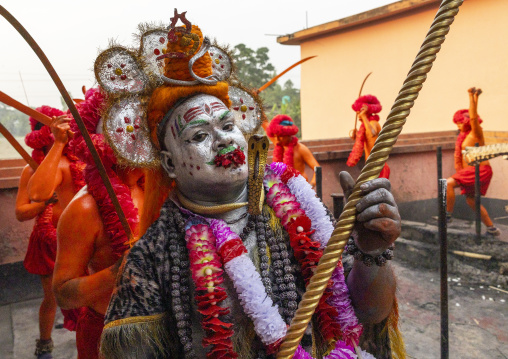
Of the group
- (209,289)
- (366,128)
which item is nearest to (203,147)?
(209,289)

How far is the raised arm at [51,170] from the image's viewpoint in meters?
2.89

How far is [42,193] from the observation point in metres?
2.92

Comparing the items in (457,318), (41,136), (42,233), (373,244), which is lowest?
(457,318)

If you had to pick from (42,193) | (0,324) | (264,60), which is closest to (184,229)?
(42,193)

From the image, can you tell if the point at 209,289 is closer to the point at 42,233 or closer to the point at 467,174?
the point at 42,233

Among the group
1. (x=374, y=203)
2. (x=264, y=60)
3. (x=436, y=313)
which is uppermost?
(x=264, y=60)

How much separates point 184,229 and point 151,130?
0.46m

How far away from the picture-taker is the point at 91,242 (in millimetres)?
2113

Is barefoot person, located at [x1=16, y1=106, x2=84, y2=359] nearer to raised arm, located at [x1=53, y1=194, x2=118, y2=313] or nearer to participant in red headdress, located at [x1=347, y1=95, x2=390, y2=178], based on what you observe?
raised arm, located at [x1=53, y1=194, x2=118, y2=313]

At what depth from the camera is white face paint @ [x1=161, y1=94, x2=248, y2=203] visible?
4.92ft

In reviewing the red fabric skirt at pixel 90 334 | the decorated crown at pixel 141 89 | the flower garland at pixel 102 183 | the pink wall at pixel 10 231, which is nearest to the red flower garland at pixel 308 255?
the decorated crown at pixel 141 89

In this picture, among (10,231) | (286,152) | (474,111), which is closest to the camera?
(10,231)

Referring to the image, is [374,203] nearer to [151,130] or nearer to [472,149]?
[151,130]

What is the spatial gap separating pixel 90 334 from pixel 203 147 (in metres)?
1.53
